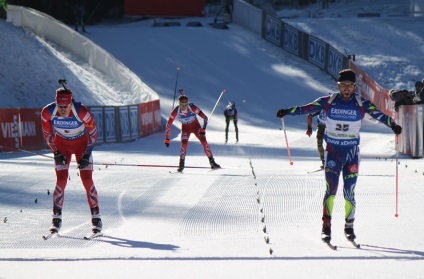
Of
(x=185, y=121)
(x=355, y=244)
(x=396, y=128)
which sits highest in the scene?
(x=396, y=128)

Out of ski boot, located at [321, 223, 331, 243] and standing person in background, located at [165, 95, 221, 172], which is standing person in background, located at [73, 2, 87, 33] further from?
ski boot, located at [321, 223, 331, 243]

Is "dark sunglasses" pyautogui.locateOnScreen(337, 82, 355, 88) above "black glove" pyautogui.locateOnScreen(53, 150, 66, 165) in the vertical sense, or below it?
above

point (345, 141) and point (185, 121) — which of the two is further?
point (185, 121)

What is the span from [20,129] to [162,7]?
31646 mm

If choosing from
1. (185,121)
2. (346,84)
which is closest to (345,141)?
(346,84)

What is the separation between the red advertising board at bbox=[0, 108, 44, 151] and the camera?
27922 millimetres

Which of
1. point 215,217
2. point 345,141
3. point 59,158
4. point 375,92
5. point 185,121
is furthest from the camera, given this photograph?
point 375,92

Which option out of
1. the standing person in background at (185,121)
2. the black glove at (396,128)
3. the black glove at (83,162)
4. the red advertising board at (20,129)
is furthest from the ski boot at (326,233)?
the red advertising board at (20,129)

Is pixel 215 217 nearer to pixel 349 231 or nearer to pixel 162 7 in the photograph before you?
pixel 349 231

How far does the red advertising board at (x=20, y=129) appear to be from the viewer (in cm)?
2792

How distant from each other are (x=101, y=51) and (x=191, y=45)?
773 centimetres

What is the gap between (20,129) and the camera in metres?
28.6

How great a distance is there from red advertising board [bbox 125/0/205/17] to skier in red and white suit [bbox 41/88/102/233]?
47.6 m

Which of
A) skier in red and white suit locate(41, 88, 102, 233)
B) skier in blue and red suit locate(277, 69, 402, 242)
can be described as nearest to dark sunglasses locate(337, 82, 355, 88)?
skier in blue and red suit locate(277, 69, 402, 242)
